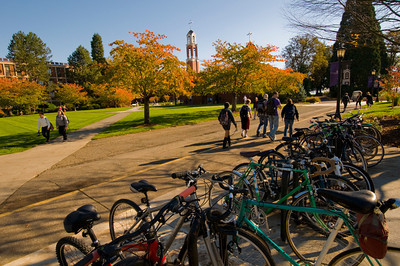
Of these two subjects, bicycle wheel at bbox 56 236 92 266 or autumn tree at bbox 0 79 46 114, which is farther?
autumn tree at bbox 0 79 46 114

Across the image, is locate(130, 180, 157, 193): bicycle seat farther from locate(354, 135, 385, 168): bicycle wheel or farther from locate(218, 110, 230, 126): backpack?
locate(218, 110, 230, 126): backpack

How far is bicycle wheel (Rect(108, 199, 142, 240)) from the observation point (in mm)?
3102

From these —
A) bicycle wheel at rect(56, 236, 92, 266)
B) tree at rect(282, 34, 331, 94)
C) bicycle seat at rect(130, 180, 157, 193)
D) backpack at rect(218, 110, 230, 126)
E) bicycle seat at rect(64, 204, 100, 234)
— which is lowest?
bicycle wheel at rect(56, 236, 92, 266)

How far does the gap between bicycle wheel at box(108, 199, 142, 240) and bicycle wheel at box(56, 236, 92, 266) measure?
24.6 inches

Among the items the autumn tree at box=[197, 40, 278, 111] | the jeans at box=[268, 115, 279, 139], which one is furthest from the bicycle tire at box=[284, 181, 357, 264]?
the autumn tree at box=[197, 40, 278, 111]

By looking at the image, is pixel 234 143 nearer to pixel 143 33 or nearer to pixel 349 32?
pixel 349 32

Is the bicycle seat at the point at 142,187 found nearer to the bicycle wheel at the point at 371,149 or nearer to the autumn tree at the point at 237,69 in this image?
the bicycle wheel at the point at 371,149

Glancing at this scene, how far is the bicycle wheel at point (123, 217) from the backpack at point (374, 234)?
2388mm

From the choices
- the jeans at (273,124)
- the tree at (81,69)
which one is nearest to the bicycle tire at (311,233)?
the jeans at (273,124)

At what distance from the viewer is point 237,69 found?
73.4ft

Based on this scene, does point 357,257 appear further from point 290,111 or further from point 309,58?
point 309,58

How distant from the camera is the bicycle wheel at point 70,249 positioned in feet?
8.24

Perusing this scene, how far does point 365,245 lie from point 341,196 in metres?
0.35

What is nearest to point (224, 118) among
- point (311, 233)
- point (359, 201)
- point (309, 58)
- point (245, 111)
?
point (245, 111)
